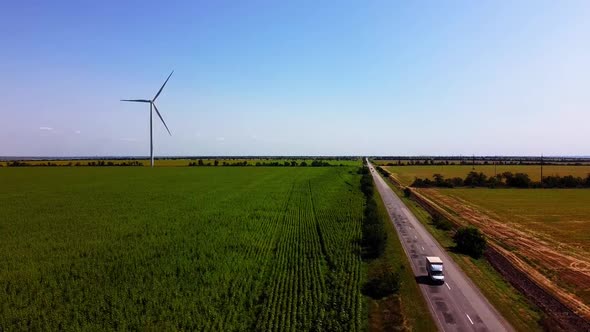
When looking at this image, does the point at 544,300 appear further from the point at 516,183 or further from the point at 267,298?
the point at 516,183

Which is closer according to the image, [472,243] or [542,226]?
[472,243]

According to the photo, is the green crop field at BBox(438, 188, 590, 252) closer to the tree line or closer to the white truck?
the tree line

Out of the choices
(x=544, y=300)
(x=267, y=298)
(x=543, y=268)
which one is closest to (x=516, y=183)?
(x=543, y=268)

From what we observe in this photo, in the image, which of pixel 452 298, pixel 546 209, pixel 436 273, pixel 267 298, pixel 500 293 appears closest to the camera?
pixel 267 298

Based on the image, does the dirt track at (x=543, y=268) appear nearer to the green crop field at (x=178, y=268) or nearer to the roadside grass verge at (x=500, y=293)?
A: the roadside grass verge at (x=500, y=293)

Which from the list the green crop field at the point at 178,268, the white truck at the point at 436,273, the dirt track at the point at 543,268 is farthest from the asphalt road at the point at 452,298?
the green crop field at the point at 178,268

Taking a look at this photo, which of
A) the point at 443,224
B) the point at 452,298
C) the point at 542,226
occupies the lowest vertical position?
the point at 452,298
